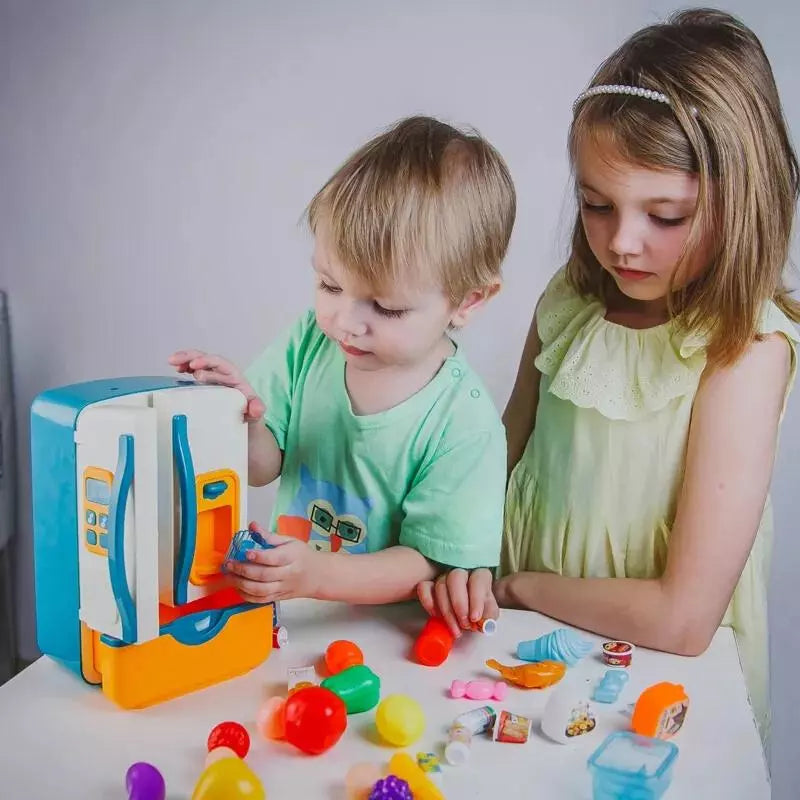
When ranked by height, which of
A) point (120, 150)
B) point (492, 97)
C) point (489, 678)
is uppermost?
point (492, 97)

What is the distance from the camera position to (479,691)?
32.6 inches

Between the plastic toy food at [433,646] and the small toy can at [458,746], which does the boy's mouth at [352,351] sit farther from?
the small toy can at [458,746]

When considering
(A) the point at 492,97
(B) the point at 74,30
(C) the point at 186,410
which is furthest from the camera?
(B) the point at 74,30

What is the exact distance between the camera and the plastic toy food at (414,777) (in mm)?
681

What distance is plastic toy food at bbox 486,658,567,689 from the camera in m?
0.84

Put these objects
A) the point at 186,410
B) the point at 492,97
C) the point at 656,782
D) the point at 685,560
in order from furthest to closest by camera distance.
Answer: the point at 492,97 → the point at 685,560 → the point at 186,410 → the point at 656,782

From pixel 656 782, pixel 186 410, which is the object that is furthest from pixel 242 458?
pixel 656 782

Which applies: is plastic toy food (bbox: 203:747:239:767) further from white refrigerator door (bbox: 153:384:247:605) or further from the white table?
white refrigerator door (bbox: 153:384:247:605)

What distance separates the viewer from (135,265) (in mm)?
1871

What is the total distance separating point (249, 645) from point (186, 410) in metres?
0.21

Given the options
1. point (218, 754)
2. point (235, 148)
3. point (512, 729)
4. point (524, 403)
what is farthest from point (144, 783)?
point (235, 148)

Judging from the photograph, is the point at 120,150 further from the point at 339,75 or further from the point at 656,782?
the point at 656,782

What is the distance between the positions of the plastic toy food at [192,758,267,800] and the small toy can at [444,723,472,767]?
138mm

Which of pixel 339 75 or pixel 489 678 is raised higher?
pixel 339 75
